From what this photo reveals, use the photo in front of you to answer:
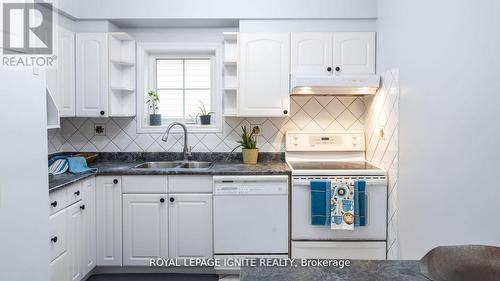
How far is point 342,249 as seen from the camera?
9.89 feet

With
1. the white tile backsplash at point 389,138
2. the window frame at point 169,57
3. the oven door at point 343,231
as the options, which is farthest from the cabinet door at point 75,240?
the white tile backsplash at point 389,138

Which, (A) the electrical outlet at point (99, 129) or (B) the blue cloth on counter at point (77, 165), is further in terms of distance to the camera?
(A) the electrical outlet at point (99, 129)

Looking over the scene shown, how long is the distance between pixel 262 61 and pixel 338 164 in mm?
1100

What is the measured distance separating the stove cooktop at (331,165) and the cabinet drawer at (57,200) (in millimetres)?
1680

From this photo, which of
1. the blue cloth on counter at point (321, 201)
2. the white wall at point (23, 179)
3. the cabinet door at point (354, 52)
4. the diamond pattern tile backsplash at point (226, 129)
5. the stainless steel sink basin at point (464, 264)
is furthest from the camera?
the diamond pattern tile backsplash at point (226, 129)

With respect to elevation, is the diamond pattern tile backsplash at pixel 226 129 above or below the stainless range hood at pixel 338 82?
below

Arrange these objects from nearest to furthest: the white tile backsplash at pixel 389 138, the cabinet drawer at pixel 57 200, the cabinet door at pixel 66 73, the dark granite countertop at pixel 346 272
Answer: the dark granite countertop at pixel 346 272 < the cabinet drawer at pixel 57 200 < the white tile backsplash at pixel 389 138 < the cabinet door at pixel 66 73

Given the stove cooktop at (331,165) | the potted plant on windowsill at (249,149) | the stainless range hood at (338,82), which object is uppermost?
the stainless range hood at (338,82)

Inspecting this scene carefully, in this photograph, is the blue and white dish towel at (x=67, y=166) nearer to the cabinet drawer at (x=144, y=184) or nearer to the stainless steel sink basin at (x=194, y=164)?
the cabinet drawer at (x=144, y=184)

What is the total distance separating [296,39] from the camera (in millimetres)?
3285

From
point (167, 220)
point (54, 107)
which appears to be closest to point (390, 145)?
point (167, 220)

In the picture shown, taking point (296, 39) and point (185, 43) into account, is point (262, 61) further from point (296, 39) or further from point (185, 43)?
point (185, 43)

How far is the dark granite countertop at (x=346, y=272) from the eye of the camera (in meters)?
1.10

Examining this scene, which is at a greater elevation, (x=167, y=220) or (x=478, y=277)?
(x=478, y=277)
